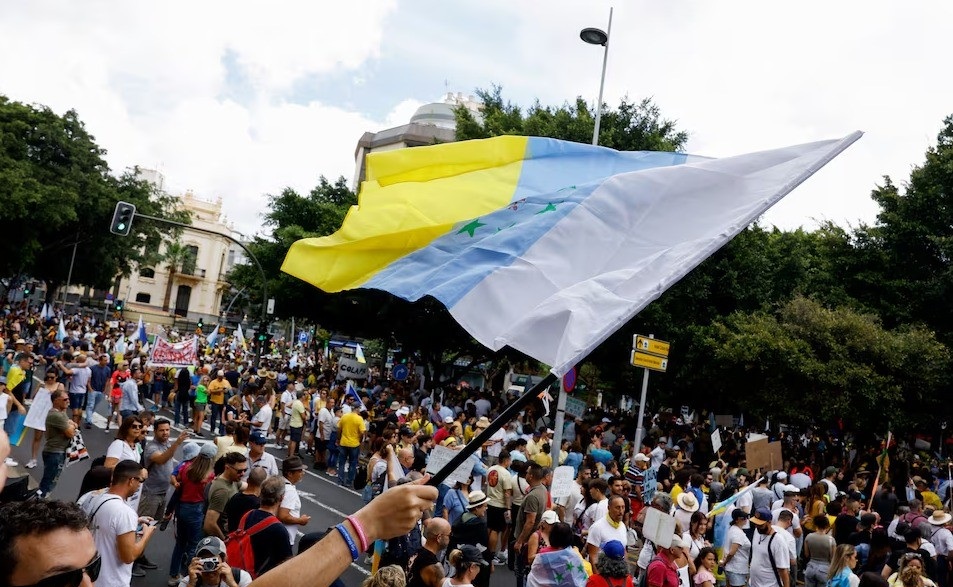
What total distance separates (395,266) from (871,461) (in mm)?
20265

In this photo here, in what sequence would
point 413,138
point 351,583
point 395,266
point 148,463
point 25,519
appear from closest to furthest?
point 25,519 < point 395,266 < point 148,463 < point 351,583 < point 413,138

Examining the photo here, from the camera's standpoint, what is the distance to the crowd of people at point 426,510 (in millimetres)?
5094

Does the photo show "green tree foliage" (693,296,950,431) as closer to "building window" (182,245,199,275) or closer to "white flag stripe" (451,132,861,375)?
"white flag stripe" (451,132,861,375)

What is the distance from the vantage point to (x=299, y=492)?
44.7ft

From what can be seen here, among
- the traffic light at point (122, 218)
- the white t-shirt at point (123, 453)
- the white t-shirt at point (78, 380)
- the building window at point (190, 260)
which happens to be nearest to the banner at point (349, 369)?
the traffic light at point (122, 218)

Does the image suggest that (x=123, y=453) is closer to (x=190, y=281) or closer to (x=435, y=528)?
(x=435, y=528)

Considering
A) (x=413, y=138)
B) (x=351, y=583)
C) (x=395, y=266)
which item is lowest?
(x=351, y=583)

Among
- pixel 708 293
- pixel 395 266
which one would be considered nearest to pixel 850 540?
pixel 395 266

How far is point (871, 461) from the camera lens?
21.1 m

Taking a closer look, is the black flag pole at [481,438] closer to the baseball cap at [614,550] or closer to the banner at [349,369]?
the baseball cap at [614,550]

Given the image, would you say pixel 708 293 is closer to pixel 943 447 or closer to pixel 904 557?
pixel 943 447

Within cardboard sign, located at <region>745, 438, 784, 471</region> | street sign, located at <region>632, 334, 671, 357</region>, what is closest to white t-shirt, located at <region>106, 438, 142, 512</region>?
street sign, located at <region>632, 334, 671, 357</region>

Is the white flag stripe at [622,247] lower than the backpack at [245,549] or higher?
higher

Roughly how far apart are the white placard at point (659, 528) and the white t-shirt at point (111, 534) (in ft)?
14.8
